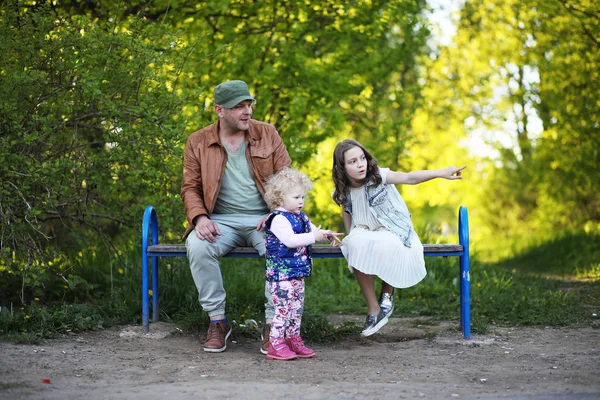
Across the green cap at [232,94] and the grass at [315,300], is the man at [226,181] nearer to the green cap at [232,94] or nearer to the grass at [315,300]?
the green cap at [232,94]

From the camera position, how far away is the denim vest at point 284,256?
4.64m

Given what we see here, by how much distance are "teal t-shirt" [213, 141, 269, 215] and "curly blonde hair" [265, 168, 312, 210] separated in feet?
1.62

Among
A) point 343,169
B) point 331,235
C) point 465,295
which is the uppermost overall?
point 343,169

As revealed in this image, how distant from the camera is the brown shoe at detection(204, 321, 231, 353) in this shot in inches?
193

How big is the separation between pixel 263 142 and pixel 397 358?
168 cm

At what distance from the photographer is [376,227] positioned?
5211 mm

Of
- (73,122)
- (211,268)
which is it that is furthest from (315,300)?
(73,122)

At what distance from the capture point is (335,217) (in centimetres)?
852

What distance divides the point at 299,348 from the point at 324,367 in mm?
329

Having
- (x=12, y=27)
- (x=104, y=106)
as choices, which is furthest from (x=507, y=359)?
(x=12, y=27)

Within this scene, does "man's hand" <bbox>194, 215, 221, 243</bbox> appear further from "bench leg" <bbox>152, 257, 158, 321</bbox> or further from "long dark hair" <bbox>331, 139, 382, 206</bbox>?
"long dark hair" <bbox>331, 139, 382, 206</bbox>

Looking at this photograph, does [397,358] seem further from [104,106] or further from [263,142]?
[104,106]

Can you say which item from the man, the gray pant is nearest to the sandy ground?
the gray pant

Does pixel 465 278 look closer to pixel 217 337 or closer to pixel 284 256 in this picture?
pixel 284 256
